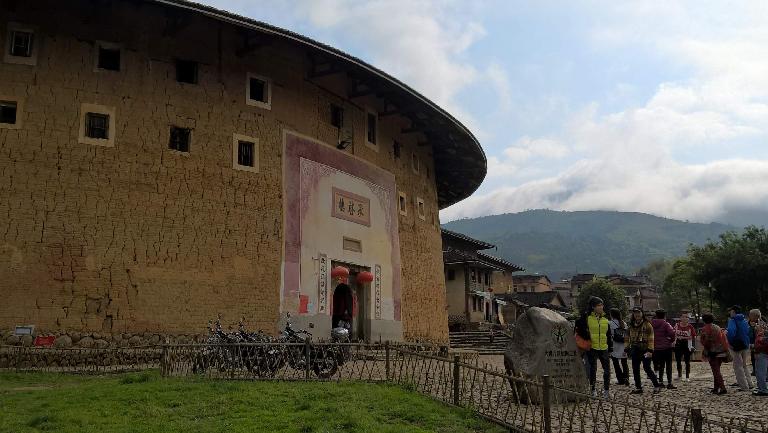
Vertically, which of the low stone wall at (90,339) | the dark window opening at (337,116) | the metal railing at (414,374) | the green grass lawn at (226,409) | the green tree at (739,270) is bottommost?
the green grass lawn at (226,409)

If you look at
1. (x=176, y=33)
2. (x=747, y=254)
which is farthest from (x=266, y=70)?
(x=747, y=254)

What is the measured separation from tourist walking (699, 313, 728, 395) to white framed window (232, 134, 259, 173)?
37.3 ft

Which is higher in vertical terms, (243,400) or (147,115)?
(147,115)

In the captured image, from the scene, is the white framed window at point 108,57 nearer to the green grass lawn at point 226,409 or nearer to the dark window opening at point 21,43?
the dark window opening at point 21,43

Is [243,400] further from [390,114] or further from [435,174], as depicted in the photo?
[435,174]

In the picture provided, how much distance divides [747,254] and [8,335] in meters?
38.5

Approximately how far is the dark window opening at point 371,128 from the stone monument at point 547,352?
12891mm

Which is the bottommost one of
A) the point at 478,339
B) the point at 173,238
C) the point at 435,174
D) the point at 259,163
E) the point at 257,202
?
the point at 478,339

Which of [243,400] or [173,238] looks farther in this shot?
[173,238]

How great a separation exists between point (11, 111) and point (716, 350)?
15.4m

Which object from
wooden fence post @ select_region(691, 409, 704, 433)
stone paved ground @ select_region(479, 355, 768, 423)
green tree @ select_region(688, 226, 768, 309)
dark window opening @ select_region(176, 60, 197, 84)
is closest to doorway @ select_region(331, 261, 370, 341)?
dark window opening @ select_region(176, 60, 197, 84)

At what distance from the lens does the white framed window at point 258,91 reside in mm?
17141

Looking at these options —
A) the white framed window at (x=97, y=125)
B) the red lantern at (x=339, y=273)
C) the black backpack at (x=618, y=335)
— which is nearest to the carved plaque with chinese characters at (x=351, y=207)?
the red lantern at (x=339, y=273)

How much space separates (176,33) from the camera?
16.1 m
